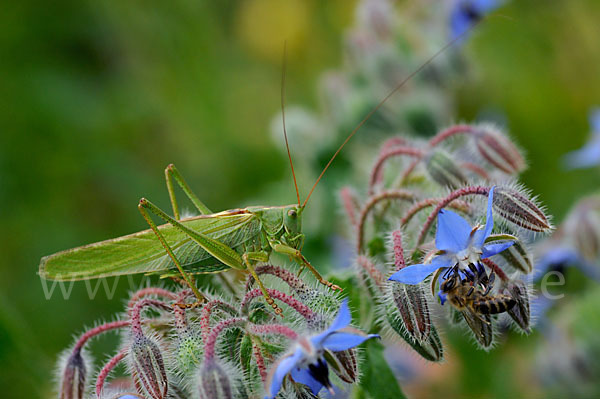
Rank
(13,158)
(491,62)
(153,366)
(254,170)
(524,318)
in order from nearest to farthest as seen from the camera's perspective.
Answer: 1. (153,366)
2. (524,318)
3. (13,158)
4. (254,170)
5. (491,62)

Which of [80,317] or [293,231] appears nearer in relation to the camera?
[293,231]

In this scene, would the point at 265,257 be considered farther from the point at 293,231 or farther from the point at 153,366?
the point at 153,366

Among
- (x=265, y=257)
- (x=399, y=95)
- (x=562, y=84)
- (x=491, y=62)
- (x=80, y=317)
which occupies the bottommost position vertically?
(x=265, y=257)

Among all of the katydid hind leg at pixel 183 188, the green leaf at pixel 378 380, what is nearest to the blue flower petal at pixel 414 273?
the green leaf at pixel 378 380

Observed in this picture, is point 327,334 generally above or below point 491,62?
below

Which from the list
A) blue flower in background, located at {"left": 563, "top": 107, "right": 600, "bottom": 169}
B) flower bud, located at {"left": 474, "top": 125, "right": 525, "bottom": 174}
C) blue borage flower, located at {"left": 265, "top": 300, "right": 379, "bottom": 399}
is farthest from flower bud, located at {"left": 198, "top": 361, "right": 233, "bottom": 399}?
blue flower in background, located at {"left": 563, "top": 107, "right": 600, "bottom": 169}

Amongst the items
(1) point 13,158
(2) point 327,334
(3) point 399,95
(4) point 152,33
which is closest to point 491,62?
(3) point 399,95

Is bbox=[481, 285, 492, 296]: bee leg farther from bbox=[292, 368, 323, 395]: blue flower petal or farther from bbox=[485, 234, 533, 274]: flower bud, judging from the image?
bbox=[292, 368, 323, 395]: blue flower petal

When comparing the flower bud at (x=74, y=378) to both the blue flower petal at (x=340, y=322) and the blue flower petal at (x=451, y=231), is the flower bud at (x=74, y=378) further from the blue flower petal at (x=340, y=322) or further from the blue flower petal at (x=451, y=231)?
the blue flower petal at (x=451, y=231)
